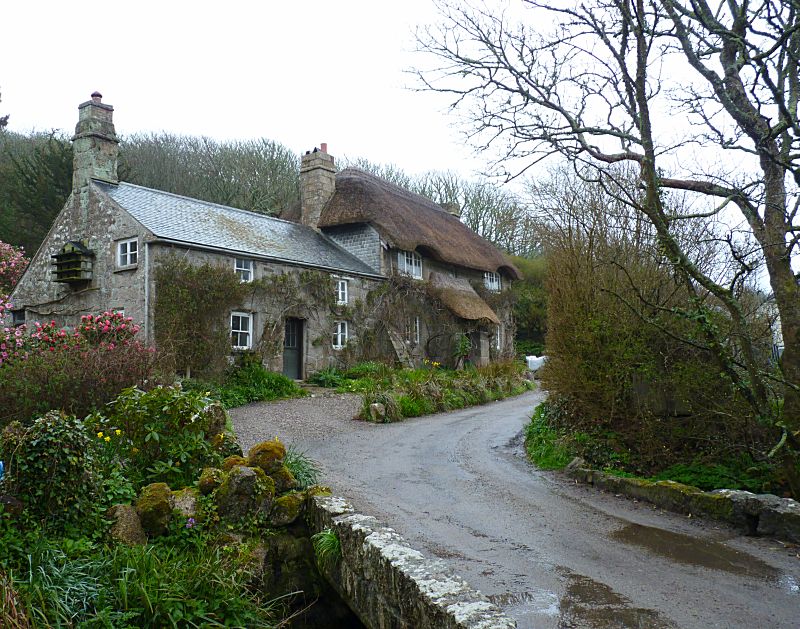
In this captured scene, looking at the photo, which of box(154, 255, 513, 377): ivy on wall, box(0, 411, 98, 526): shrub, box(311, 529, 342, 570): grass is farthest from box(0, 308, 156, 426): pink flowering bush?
box(154, 255, 513, 377): ivy on wall

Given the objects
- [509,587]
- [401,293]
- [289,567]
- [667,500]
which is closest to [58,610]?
[289,567]

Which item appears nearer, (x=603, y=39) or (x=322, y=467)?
(x=603, y=39)

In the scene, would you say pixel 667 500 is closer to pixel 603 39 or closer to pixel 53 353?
pixel 603 39

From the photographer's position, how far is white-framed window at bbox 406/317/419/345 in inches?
857

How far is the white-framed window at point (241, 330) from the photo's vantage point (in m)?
16.4

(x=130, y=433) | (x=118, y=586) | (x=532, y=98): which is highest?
(x=532, y=98)

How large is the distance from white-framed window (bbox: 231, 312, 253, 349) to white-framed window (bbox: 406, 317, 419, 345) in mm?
6363

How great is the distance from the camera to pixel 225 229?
1784 cm

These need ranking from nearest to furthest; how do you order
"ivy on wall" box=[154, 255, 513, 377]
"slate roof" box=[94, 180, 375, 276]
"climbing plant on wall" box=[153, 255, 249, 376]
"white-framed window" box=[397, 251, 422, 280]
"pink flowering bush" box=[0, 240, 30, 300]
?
"climbing plant on wall" box=[153, 255, 249, 376] → "ivy on wall" box=[154, 255, 513, 377] → "slate roof" box=[94, 180, 375, 276] → "pink flowering bush" box=[0, 240, 30, 300] → "white-framed window" box=[397, 251, 422, 280]

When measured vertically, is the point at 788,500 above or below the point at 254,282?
below

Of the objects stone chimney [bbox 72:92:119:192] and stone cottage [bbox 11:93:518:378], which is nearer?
stone cottage [bbox 11:93:518:378]

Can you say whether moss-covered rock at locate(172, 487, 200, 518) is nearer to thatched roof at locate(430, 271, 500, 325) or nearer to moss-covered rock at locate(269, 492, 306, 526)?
moss-covered rock at locate(269, 492, 306, 526)

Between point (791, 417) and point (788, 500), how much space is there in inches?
48.1

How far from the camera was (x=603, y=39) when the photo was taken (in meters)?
7.70
